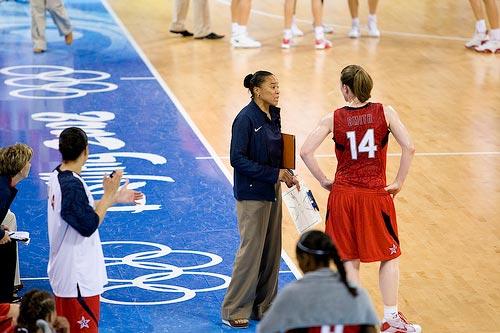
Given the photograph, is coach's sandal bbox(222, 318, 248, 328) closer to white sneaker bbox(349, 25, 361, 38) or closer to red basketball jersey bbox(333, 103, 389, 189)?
red basketball jersey bbox(333, 103, 389, 189)

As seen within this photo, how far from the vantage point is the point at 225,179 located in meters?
11.0

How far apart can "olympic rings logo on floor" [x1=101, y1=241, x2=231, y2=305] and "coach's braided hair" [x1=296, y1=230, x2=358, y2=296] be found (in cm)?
345

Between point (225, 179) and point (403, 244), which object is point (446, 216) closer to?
point (403, 244)

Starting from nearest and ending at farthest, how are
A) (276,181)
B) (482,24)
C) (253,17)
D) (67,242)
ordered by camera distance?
1. (67,242)
2. (276,181)
3. (482,24)
4. (253,17)

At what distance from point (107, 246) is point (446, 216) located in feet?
10.7

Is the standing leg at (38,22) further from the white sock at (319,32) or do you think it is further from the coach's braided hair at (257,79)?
the coach's braided hair at (257,79)

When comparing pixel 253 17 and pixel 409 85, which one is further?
pixel 253 17

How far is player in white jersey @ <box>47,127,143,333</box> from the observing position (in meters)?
5.94

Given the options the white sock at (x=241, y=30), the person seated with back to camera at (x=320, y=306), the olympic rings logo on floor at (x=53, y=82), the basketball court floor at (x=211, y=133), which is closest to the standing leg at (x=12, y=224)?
the basketball court floor at (x=211, y=133)

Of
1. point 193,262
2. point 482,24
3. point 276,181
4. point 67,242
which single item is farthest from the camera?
point 482,24

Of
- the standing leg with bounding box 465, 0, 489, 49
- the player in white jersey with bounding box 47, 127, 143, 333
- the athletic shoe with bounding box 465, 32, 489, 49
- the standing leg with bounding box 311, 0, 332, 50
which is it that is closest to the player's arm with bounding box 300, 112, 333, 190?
the player in white jersey with bounding box 47, 127, 143, 333

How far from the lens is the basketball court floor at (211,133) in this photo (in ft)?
26.9

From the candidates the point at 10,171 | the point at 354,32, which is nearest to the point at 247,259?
the point at 10,171

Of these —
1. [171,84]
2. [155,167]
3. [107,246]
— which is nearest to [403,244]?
[107,246]
